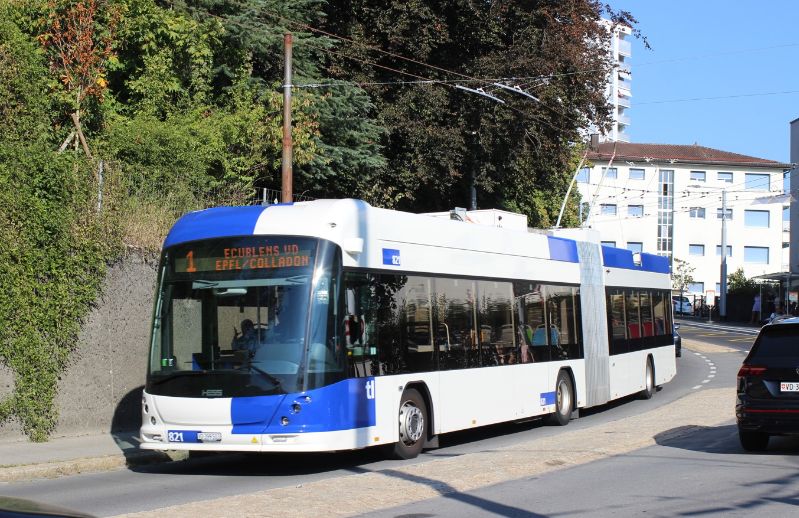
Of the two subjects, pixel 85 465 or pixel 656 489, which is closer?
pixel 656 489

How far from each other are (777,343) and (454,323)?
4.44 meters

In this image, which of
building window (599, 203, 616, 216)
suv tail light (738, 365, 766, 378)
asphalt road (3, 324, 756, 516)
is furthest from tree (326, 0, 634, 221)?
building window (599, 203, 616, 216)

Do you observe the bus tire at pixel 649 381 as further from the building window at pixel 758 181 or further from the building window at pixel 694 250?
the building window at pixel 758 181

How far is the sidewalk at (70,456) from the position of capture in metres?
12.8

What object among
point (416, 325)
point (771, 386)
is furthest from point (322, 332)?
point (771, 386)

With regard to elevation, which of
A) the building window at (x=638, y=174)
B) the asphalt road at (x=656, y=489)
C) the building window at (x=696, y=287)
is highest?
the building window at (x=638, y=174)

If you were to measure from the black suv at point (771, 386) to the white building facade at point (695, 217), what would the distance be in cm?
9401

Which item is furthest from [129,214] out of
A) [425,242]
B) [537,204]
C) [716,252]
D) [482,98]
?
[716,252]

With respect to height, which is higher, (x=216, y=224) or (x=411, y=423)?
(x=216, y=224)

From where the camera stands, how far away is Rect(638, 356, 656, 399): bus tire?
2506cm

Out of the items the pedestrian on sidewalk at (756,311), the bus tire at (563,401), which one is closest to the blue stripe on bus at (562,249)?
the bus tire at (563,401)

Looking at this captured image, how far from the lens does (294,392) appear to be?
39.8 ft

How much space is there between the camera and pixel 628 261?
2434cm

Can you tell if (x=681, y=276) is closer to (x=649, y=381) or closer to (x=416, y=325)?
(x=649, y=381)
